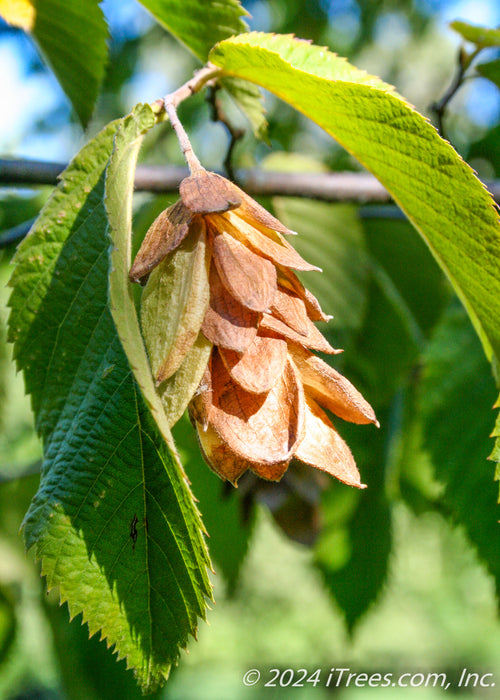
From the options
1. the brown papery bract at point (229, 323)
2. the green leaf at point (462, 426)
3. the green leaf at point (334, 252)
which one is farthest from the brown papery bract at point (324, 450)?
the green leaf at point (334, 252)

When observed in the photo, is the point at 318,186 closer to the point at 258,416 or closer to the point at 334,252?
the point at 334,252

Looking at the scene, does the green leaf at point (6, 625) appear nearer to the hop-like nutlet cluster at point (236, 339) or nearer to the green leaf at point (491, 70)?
the hop-like nutlet cluster at point (236, 339)

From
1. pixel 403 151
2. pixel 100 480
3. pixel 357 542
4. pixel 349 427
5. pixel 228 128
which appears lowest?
pixel 357 542

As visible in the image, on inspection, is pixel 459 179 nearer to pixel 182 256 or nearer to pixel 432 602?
pixel 182 256

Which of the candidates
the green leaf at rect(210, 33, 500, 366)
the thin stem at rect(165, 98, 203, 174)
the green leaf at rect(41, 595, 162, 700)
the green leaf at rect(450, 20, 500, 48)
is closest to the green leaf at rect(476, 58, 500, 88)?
the green leaf at rect(450, 20, 500, 48)

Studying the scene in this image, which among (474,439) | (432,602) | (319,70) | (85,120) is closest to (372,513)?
(474,439)

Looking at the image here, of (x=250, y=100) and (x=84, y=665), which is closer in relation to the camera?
(x=250, y=100)

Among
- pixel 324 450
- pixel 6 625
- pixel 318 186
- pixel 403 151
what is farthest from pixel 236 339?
pixel 6 625

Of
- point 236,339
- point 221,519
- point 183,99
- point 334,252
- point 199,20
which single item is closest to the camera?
point 236,339
